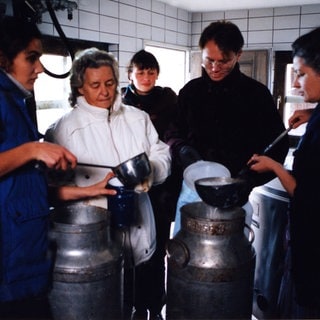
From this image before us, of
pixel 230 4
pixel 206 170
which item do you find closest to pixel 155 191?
pixel 206 170

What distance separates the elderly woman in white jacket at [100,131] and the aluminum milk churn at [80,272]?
0.28 meters

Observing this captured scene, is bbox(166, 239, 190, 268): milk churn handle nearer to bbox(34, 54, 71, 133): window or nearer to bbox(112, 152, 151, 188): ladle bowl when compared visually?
bbox(112, 152, 151, 188): ladle bowl

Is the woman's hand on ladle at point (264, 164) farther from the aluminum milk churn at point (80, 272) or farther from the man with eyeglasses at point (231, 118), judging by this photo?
the aluminum milk churn at point (80, 272)

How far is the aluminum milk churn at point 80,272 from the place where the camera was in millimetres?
1227

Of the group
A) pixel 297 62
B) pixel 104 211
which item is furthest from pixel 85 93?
pixel 297 62

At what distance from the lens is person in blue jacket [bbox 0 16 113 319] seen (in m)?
1.06

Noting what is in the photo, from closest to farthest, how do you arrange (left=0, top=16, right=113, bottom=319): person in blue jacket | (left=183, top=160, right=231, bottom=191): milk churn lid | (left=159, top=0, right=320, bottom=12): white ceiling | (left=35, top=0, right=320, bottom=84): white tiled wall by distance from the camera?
1. (left=0, top=16, right=113, bottom=319): person in blue jacket
2. (left=183, top=160, right=231, bottom=191): milk churn lid
3. (left=35, top=0, right=320, bottom=84): white tiled wall
4. (left=159, top=0, right=320, bottom=12): white ceiling

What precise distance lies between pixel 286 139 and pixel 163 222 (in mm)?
849

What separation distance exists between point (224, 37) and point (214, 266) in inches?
38.9

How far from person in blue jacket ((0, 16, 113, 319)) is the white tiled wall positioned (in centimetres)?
193

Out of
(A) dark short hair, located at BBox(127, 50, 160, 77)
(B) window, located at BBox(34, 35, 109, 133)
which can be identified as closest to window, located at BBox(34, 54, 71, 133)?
(B) window, located at BBox(34, 35, 109, 133)

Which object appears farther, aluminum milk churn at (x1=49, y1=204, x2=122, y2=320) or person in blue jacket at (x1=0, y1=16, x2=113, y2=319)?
aluminum milk churn at (x1=49, y1=204, x2=122, y2=320)

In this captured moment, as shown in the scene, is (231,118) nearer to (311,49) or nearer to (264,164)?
(264,164)

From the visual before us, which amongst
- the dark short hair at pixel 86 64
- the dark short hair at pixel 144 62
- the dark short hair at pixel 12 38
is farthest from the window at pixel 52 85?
the dark short hair at pixel 12 38
